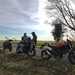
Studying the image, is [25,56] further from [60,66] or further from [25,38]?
[60,66]

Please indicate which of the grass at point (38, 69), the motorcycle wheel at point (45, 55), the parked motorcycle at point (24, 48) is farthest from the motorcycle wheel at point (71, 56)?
the parked motorcycle at point (24, 48)

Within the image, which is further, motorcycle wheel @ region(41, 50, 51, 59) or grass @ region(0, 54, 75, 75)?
motorcycle wheel @ region(41, 50, 51, 59)

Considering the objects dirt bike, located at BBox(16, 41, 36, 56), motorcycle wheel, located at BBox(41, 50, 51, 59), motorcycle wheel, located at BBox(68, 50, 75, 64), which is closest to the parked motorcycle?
dirt bike, located at BBox(16, 41, 36, 56)

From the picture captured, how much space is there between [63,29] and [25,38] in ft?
74.9

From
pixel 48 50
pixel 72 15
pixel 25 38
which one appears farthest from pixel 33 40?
pixel 72 15

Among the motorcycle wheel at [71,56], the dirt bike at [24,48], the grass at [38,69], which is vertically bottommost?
the grass at [38,69]

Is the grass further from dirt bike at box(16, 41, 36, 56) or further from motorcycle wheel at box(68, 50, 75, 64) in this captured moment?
dirt bike at box(16, 41, 36, 56)

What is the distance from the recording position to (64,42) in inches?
549

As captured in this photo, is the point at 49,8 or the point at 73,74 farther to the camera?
the point at 49,8

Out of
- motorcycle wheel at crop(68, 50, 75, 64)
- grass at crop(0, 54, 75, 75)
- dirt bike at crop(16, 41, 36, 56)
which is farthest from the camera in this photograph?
dirt bike at crop(16, 41, 36, 56)

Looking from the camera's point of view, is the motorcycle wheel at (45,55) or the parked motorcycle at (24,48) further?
the parked motorcycle at (24,48)

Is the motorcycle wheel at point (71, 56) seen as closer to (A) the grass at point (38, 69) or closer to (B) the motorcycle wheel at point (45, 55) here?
(A) the grass at point (38, 69)

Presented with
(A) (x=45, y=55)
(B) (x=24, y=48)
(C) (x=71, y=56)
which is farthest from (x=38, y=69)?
(B) (x=24, y=48)

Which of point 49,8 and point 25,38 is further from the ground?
→ point 49,8
